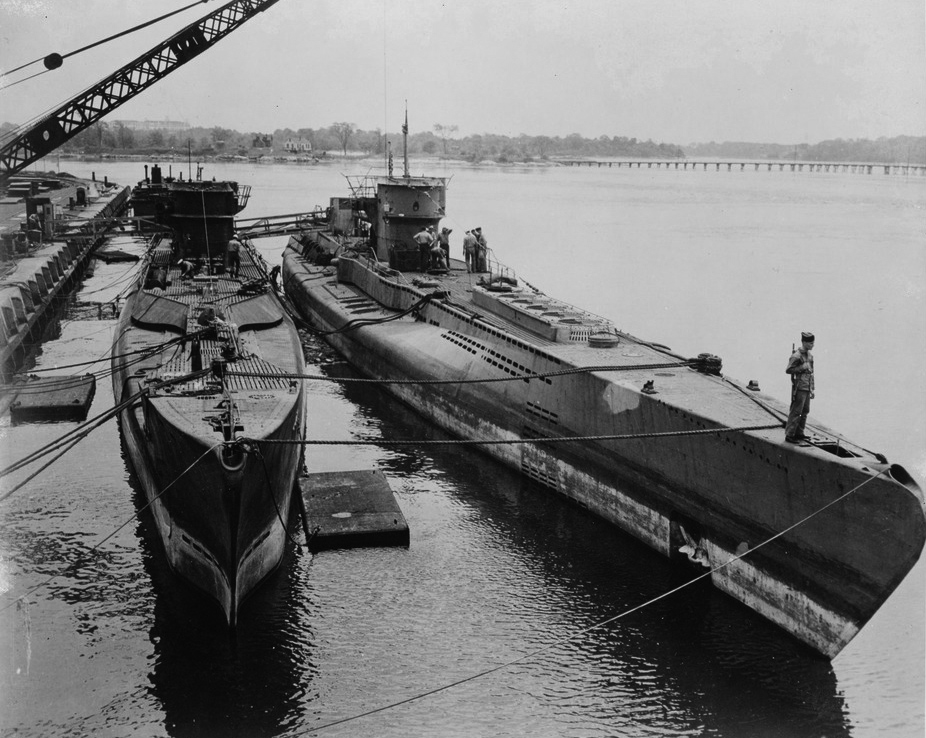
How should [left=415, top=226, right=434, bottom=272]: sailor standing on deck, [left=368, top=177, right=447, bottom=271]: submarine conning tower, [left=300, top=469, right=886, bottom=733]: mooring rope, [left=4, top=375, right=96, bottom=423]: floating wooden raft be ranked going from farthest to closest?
1. [left=368, top=177, right=447, bottom=271]: submarine conning tower
2. [left=415, top=226, right=434, bottom=272]: sailor standing on deck
3. [left=4, top=375, right=96, bottom=423]: floating wooden raft
4. [left=300, top=469, right=886, bottom=733]: mooring rope

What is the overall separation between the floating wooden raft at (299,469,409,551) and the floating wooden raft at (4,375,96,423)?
6.34m

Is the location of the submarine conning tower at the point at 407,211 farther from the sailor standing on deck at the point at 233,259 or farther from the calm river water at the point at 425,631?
the calm river water at the point at 425,631

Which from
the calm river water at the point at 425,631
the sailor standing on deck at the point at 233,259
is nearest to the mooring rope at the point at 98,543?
the calm river water at the point at 425,631

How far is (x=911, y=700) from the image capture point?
10.2m

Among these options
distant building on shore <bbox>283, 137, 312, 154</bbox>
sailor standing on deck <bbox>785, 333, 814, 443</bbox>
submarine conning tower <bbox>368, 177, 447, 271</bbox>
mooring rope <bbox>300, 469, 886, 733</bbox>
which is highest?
distant building on shore <bbox>283, 137, 312, 154</bbox>

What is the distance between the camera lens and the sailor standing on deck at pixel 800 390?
424 inches

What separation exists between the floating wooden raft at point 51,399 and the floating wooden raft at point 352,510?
6.34 meters

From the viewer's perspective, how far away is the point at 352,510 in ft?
45.6

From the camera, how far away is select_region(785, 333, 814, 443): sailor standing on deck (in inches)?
424

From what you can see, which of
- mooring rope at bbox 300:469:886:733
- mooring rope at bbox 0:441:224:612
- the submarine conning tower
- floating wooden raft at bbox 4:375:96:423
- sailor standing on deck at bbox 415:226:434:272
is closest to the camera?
mooring rope at bbox 300:469:886:733

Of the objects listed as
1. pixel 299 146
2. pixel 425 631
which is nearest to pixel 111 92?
pixel 425 631

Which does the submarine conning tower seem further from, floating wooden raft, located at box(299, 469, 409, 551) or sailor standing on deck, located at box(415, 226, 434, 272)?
floating wooden raft, located at box(299, 469, 409, 551)

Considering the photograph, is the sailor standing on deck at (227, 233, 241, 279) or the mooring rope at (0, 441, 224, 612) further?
the sailor standing on deck at (227, 233, 241, 279)

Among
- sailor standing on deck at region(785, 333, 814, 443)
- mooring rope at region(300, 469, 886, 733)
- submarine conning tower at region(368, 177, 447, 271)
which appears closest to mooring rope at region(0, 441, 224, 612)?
mooring rope at region(300, 469, 886, 733)
